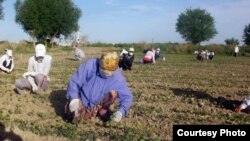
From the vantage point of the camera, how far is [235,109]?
32.5ft

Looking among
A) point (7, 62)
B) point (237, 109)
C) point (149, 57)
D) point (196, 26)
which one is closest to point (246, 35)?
point (196, 26)

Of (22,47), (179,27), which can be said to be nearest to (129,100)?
(22,47)

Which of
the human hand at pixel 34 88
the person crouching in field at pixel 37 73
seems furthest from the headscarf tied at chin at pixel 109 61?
the human hand at pixel 34 88

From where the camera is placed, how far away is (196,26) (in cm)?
9838

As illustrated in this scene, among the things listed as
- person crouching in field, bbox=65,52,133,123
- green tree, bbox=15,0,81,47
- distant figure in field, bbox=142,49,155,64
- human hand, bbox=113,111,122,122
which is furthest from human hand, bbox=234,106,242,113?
green tree, bbox=15,0,81,47

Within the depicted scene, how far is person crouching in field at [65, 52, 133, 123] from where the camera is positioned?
7434mm

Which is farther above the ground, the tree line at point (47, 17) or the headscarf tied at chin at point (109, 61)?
the tree line at point (47, 17)

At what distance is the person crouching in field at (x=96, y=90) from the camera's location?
7434 mm

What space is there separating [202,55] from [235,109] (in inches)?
1145

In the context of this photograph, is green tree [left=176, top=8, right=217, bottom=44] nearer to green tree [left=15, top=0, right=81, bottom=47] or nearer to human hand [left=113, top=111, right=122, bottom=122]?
green tree [left=15, top=0, right=81, bottom=47]

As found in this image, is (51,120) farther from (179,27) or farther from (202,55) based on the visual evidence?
(179,27)

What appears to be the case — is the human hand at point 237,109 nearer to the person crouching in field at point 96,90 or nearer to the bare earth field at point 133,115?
the bare earth field at point 133,115

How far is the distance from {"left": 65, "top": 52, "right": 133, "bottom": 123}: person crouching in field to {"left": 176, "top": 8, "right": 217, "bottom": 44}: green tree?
303ft

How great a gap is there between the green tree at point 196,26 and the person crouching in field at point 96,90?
92.3 meters
